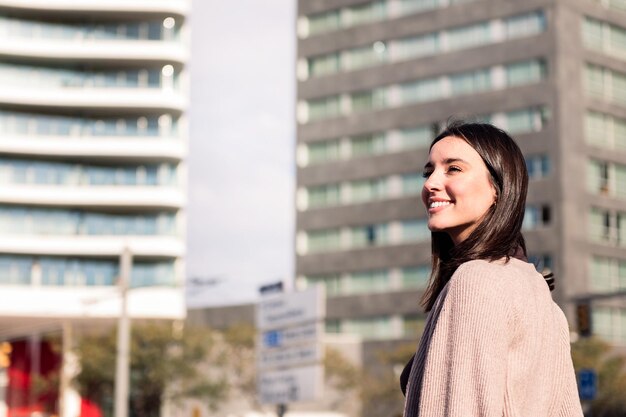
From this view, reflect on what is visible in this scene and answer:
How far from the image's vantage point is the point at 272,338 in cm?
3178

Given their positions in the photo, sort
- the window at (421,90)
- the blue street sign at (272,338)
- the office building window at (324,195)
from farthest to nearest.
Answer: the office building window at (324,195)
the window at (421,90)
the blue street sign at (272,338)

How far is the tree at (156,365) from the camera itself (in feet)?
215

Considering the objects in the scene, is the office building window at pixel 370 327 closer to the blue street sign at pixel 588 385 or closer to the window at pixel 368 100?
the window at pixel 368 100

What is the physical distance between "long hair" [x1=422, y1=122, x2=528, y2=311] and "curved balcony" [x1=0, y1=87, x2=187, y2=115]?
67.9 m

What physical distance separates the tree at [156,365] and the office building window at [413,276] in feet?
61.5

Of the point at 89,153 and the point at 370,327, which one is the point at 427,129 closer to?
the point at 370,327

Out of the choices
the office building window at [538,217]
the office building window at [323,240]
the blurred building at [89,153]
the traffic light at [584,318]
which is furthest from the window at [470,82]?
the traffic light at [584,318]

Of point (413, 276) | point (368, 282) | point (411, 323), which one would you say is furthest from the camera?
point (368, 282)

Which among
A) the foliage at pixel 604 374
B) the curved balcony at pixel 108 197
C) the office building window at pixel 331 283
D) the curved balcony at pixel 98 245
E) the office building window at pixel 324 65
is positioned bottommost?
the foliage at pixel 604 374

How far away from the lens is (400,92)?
8656cm

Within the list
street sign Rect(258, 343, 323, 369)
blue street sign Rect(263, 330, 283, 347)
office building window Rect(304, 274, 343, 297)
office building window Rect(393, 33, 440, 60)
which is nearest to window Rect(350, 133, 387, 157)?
office building window Rect(393, 33, 440, 60)

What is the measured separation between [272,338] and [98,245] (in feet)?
131

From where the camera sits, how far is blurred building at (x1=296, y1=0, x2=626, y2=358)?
77.4 m

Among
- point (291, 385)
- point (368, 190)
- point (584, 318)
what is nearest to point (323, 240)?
point (368, 190)
